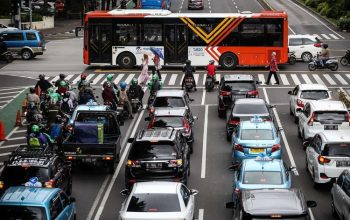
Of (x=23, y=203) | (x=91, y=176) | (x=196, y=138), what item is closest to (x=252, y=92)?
(x=196, y=138)

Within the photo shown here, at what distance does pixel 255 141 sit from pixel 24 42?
3193 centimetres

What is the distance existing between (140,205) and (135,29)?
3112 centimetres

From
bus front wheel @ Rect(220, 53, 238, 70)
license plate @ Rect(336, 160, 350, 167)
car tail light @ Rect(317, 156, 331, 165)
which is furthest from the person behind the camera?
bus front wheel @ Rect(220, 53, 238, 70)

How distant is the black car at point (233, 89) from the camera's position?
34375 millimetres

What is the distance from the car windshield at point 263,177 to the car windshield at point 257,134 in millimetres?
4727

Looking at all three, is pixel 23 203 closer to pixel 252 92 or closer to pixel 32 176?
pixel 32 176

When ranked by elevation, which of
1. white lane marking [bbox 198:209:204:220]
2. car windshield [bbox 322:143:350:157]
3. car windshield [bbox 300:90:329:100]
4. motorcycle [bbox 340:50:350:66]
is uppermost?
car windshield [bbox 322:143:350:157]

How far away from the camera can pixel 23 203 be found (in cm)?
1756

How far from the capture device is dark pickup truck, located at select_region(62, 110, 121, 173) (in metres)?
24.8

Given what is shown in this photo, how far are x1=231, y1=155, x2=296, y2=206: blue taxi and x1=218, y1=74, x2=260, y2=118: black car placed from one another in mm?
12763

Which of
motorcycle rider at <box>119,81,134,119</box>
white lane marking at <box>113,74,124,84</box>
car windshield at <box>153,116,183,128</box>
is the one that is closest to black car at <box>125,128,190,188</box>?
car windshield at <box>153,116,183,128</box>

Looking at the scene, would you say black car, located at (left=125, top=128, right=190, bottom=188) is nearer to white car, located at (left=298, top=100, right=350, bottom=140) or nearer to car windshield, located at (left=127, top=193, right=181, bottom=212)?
car windshield, located at (left=127, top=193, right=181, bottom=212)

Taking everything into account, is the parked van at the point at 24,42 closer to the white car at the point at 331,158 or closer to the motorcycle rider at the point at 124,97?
the motorcycle rider at the point at 124,97

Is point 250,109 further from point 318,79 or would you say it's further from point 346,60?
point 346,60
